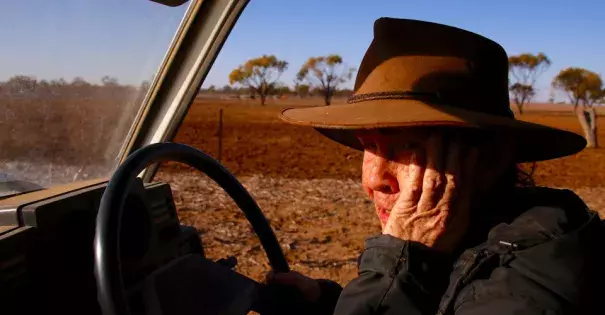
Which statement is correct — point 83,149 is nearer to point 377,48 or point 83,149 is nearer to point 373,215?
point 377,48

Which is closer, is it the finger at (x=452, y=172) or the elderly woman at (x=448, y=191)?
the elderly woman at (x=448, y=191)

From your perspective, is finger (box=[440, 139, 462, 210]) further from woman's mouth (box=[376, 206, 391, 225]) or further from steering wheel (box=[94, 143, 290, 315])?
steering wheel (box=[94, 143, 290, 315])

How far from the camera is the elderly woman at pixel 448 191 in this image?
3.75 feet

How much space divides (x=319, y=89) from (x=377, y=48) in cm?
6452

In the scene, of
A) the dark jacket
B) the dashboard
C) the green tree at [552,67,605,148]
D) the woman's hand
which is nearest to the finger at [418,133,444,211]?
the woman's hand

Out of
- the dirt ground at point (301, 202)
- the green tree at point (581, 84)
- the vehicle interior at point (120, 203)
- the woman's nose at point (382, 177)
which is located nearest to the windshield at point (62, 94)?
the vehicle interior at point (120, 203)

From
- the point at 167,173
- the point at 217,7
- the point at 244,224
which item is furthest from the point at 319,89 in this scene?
the point at 217,7

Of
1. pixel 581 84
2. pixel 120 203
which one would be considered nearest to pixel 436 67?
pixel 120 203

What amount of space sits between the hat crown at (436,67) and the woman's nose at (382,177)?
5.9 inches

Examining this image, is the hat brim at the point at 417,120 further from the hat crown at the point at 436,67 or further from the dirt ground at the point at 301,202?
the dirt ground at the point at 301,202

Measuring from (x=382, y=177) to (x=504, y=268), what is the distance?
36 cm

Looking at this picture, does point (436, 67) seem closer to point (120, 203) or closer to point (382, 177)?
point (382, 177)

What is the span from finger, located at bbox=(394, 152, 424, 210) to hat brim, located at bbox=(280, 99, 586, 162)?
0.12m

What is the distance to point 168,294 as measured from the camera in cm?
130
